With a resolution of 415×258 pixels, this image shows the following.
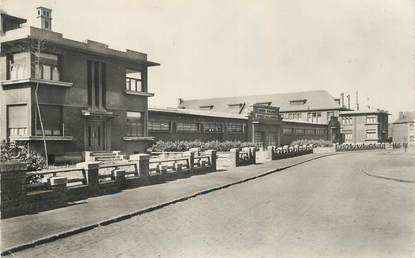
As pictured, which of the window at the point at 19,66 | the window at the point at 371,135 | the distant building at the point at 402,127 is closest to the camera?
the window at the point at 19,66

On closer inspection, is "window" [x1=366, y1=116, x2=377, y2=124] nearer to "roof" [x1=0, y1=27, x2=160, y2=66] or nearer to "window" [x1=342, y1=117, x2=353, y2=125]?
"window" [x1=342, y1=117, x2=353, y2=125]

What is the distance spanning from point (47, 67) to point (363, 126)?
6055 centimetres

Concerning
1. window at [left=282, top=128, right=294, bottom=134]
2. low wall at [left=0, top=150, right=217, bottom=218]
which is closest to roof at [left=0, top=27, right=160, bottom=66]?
low wall at [left=0, top=150, right=217, bottom=218]

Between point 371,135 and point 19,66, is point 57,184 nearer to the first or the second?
point 19,66

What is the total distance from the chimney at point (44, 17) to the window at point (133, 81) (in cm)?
553

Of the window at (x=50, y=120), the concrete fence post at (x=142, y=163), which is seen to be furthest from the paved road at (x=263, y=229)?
the window at (x=50, y=120)

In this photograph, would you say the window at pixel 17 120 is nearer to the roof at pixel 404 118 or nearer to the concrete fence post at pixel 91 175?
the concrete fence post at pixel 91 175

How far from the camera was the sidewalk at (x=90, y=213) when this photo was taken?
26.0ft

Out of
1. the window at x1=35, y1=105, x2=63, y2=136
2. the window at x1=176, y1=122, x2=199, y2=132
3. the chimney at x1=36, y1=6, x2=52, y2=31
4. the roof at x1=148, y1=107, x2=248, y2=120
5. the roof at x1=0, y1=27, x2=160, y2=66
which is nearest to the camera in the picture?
the roof at x1=0, y1=27, x2=160, y2=66

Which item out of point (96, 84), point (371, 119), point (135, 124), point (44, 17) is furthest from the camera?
point (371, 119)

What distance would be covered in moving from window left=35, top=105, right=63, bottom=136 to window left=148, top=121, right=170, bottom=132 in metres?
10.6

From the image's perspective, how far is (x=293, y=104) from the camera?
76.0m

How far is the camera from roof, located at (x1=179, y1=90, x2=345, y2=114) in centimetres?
7319

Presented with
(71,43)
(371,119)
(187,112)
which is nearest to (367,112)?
(371,119)
